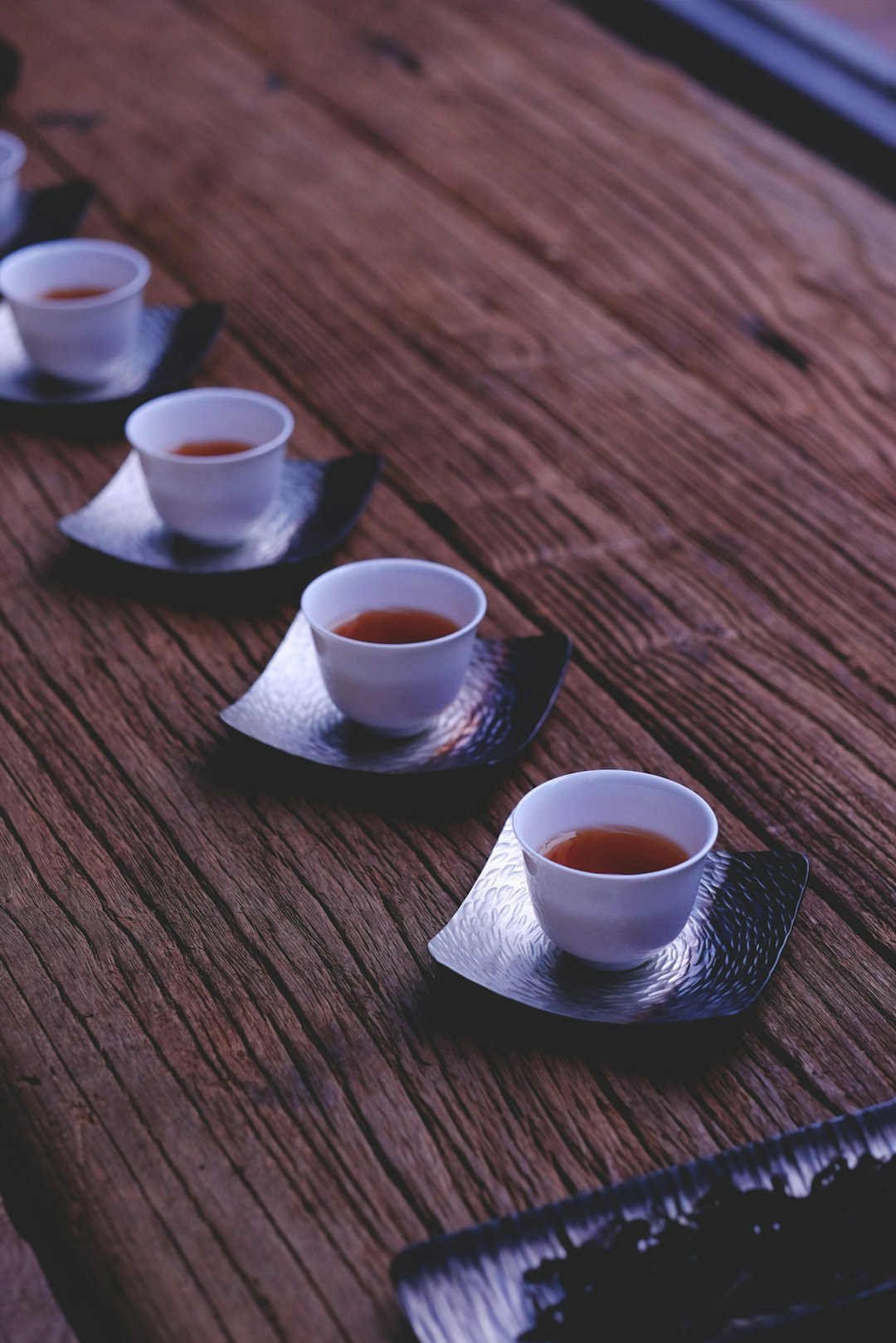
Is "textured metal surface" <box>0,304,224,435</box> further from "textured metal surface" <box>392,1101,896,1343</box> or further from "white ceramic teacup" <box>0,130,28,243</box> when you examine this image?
"textured metal surface" <box>392,1101,896,1343</box>

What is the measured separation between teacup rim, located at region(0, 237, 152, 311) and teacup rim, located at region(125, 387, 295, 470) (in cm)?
17

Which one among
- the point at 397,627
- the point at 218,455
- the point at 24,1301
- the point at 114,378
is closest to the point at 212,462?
the point at 218,455

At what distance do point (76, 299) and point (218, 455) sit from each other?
316 mm

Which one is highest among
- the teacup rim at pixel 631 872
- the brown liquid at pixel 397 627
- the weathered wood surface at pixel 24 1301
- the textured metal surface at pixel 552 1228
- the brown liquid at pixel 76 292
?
the teacup rim at pixel 631 872

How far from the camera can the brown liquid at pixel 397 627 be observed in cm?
96

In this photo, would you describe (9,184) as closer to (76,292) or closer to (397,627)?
(76,292)

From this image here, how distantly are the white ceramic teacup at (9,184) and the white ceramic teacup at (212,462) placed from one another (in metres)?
0.56

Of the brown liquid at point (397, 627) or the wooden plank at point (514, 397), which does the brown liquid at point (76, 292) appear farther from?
the brown liquid at point (397, 627)

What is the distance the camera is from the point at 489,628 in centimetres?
107

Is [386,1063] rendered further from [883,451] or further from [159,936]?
[883,451]

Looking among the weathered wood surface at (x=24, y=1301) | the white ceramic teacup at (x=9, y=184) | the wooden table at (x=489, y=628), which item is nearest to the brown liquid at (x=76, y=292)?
the wooden table at (x=489, y=628)

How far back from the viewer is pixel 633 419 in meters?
1.32

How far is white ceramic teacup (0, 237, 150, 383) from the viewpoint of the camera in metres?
1.28

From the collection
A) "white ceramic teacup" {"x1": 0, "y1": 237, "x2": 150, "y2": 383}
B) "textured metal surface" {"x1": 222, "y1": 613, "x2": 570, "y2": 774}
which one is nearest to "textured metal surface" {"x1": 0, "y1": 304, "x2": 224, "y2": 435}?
"white ceramic teacup" {"x1": 0, "y1": 237, "x2": 150, "y2": 383}
